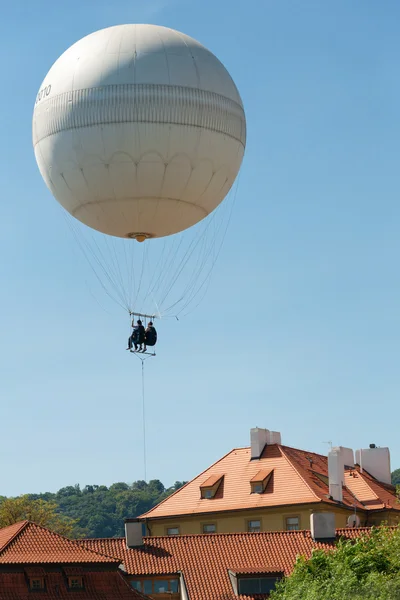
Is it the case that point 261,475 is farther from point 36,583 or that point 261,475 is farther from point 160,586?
point 36,583

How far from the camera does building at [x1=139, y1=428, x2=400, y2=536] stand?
9181 cm

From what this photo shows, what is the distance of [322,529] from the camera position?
79.4 meters

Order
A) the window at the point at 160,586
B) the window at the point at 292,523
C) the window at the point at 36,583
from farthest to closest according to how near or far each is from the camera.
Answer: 1. the window at the point at 292,523
2. the window at the point at 160,586
3. the window at the point at 36,583

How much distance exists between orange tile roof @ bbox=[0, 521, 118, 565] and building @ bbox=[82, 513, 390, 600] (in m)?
2.10

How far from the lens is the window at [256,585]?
7419 centimetres

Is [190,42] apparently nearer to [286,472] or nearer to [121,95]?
[121,95]

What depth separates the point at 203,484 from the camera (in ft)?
319

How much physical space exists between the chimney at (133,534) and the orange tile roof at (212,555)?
341mm

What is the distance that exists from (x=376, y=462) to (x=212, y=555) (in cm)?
3082

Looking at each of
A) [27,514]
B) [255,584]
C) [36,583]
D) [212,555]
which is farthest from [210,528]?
[36,583]

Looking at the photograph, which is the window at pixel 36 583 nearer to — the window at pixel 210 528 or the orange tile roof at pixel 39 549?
the orange tile roof at pixel 39 549

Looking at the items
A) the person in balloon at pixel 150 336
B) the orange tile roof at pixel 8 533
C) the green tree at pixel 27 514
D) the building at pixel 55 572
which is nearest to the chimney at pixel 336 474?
the green tree at pixel 27 514

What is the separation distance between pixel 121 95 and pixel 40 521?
58.7 m

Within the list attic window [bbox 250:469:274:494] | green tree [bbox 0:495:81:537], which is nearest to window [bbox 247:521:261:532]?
attic window [bbox 250:469:274:494]
